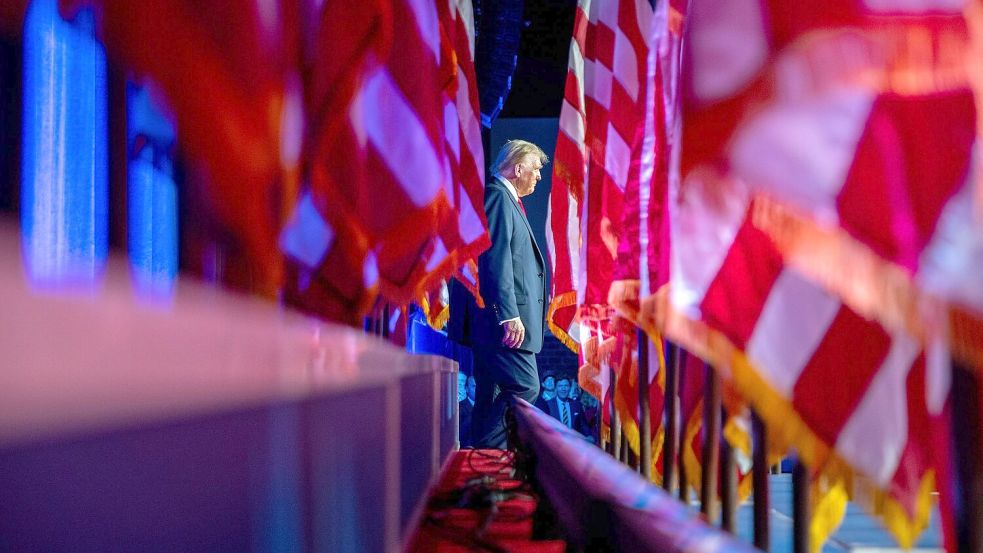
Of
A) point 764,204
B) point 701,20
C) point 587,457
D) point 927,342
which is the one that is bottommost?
point 587,457

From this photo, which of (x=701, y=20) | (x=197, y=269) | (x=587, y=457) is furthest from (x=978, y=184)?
(x=197, y=269)

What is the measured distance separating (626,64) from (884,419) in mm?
1195

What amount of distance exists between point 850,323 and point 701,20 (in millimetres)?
351

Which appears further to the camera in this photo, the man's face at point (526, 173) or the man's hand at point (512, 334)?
the man's face at point (526, 173)

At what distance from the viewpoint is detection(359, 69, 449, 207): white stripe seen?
3.68 feet

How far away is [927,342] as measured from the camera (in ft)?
2.43

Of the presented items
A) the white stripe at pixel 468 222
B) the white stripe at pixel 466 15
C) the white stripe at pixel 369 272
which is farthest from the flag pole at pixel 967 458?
the white stripe at pixel 466 15

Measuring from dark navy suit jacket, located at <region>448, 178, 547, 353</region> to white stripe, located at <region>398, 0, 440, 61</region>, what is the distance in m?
2.13

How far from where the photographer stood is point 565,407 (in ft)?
24.4

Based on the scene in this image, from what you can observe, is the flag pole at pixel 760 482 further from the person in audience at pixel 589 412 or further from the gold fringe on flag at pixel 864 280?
the person in audience at pixel 589 412

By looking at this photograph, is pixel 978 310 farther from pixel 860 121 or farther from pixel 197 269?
pixel 197 269

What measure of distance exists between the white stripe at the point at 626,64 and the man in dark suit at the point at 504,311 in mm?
1520

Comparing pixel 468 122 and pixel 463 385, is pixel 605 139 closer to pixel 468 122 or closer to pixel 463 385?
pixel 468 122

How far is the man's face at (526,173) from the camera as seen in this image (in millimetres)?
3533
